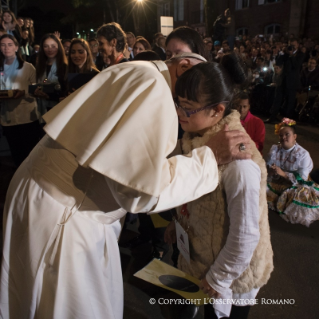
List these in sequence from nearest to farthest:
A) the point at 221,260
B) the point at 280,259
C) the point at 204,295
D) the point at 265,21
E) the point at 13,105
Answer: the point at 221,260 < the point at 204,295 < the point at 280,259 < the point at 13,105 < the point at 265,21

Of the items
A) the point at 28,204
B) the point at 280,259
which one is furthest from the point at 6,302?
the point at 280,259

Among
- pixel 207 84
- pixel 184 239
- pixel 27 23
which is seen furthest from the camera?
pixel 27 23

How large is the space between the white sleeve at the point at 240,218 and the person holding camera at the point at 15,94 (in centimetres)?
382

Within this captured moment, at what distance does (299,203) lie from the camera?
348cm

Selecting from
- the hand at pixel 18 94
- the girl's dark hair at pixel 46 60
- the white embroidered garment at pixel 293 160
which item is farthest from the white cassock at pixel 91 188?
the hand at pixel 18 94

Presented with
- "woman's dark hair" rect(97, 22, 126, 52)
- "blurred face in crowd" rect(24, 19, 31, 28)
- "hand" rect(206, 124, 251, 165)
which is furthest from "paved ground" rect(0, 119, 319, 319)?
"blurred face in crowd" rect(24, 19, 31, 28)

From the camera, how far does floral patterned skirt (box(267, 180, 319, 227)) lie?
345 cm

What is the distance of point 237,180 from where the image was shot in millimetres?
1208

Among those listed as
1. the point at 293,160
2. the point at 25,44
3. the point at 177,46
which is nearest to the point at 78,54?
the point at 177,46

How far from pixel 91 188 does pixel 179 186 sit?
0.36 metres

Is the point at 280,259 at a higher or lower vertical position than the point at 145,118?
lower

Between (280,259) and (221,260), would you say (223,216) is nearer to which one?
(221,260)

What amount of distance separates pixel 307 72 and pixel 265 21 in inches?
657

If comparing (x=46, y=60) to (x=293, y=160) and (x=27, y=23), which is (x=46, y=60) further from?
(x=27, y=23)
